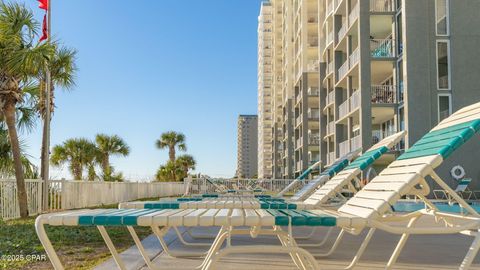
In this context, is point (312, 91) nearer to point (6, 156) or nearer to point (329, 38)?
point (329, 38)

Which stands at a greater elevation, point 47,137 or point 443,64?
point 443,64

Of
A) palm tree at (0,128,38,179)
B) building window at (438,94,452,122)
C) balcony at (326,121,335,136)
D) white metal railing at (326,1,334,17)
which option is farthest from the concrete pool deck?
white metal railing at (326,1,334,17)

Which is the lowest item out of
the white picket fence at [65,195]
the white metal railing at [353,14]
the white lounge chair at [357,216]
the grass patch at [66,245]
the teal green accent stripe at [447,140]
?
the grass patch at [66,245]

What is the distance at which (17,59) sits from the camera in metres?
11.8

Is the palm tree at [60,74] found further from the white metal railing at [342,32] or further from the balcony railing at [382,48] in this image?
the white metal railing at [342,32]

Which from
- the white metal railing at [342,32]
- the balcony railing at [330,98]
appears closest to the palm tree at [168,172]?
the balcony railing at [330,98]

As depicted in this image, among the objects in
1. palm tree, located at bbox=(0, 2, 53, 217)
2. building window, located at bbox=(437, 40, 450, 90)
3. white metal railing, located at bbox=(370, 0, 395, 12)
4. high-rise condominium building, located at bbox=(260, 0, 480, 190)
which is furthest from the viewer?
white metal railing, located at bbox=(370, 0, 395, 12)

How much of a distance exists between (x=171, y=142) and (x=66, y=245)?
4162cm

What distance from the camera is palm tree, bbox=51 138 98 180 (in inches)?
1089

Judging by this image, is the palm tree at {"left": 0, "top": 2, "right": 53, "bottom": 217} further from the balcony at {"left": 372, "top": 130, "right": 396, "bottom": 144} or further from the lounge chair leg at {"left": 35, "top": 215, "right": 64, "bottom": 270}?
the balcony at {"left": 372, "top": 130, "right": 396, "bottom": 144}

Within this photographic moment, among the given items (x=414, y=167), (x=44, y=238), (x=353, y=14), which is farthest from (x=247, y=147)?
(x=44, y=238)

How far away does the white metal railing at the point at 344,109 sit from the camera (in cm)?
2698

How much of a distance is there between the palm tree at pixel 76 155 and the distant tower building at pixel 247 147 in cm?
13563

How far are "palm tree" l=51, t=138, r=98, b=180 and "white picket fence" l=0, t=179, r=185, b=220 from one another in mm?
6292
